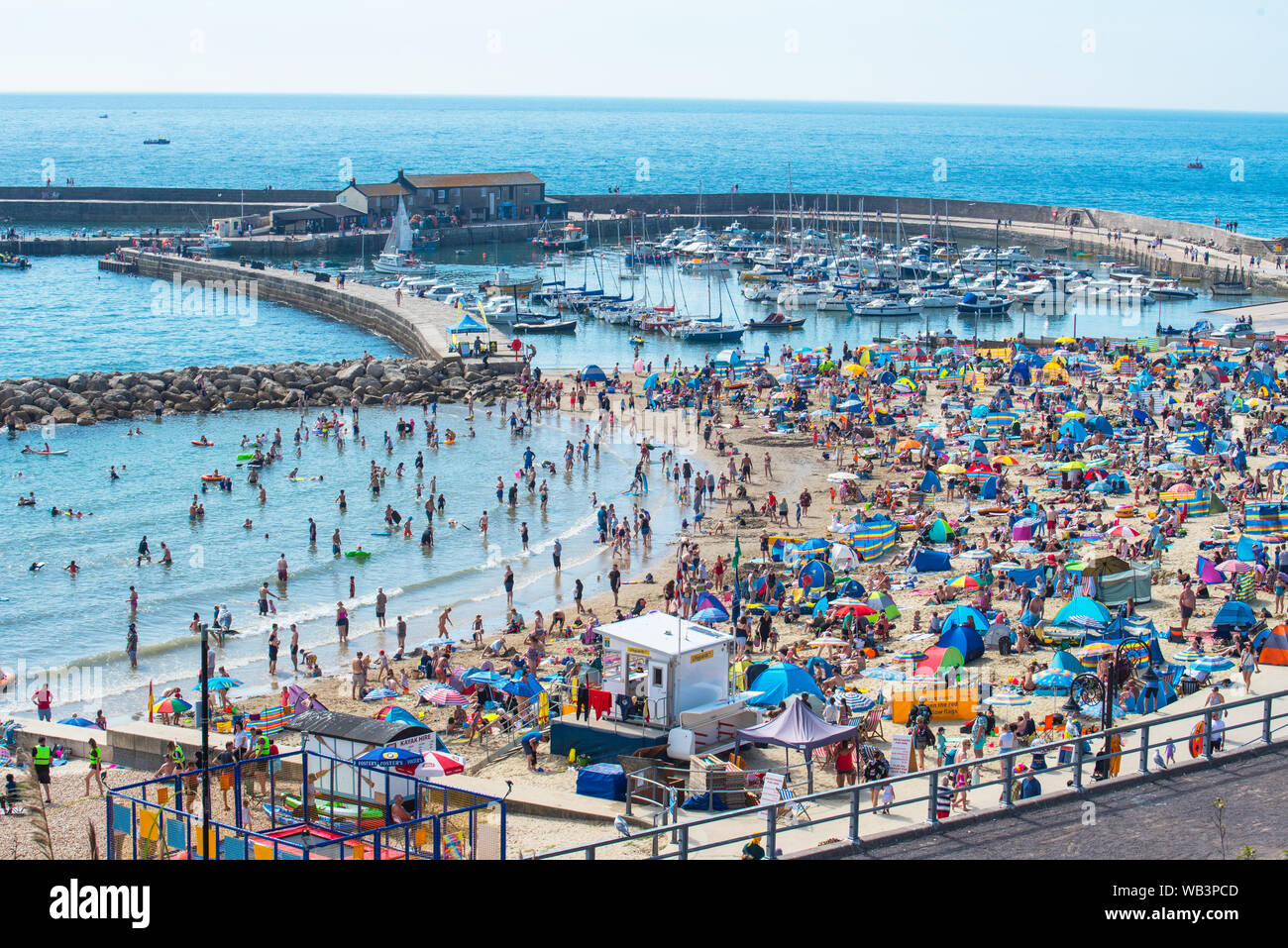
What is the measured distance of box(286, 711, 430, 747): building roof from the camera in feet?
57.0

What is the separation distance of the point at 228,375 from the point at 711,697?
3924 centimetres

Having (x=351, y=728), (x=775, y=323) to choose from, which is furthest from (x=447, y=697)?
(x=775, y=323)

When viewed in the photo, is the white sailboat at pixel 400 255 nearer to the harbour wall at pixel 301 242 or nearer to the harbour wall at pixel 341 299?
the harbour wall at pixel 301 242

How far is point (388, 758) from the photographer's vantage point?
1695cm

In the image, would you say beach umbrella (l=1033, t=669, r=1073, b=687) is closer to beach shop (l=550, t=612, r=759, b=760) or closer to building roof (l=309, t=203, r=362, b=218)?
beach shop (l=550, t=612, r=759, b=760)

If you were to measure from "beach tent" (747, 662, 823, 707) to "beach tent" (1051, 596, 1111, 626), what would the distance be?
5221 mm

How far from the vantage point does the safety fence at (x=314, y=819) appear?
13320mm

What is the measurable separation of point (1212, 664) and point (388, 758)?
11.7m

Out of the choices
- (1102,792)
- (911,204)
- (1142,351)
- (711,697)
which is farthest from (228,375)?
(911,204)

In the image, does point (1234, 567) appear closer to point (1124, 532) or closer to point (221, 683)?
point (1124, 532)

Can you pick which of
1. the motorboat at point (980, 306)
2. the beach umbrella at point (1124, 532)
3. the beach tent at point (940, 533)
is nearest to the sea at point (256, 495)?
the motorboat at point (980, 306)

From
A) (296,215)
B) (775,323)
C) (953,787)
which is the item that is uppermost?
(296,215)

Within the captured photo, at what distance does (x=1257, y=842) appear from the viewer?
12250 millimetres

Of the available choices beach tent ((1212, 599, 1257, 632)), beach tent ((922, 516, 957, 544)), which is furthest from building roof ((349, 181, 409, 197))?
beach tent ((1212, 599, 1257, 632))
